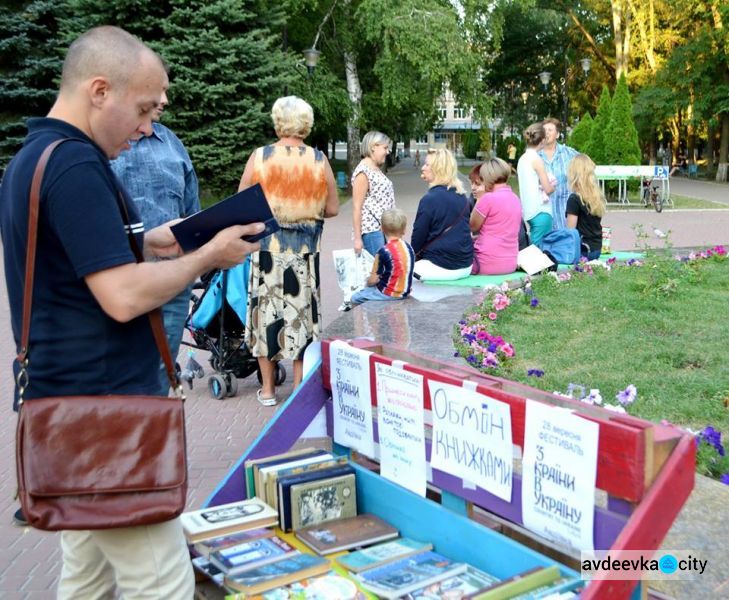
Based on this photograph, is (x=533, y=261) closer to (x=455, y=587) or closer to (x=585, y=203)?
(x=585, y=203)

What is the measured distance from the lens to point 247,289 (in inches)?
239

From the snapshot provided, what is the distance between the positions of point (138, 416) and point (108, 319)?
0.83 feet

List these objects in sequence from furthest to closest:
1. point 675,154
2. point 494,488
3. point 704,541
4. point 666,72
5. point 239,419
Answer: point 675,154 < point 666,72 < point 239,419 < point 704,541 < point 494,488

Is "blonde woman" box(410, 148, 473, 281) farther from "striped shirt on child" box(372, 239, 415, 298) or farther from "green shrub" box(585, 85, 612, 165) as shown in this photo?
"green shrub" box(585, 85, 612, 165)

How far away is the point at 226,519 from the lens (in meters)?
3.03

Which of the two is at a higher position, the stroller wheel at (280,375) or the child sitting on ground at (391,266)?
the child sitting on ground at (391,266)

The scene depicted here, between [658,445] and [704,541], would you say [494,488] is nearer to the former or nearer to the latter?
[658,445]

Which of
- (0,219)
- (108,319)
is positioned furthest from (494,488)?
(0,219)

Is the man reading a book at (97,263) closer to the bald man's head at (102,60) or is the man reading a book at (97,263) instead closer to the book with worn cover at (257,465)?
the bald man's head at (102,60)

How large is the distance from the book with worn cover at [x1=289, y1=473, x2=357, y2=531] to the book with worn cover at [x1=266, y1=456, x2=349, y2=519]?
86 mm

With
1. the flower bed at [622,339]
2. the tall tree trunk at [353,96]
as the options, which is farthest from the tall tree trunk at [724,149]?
the flower bed at [622,339]

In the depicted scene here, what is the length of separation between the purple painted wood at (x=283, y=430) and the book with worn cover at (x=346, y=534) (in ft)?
1.35

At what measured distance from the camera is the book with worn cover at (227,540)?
9.45 ft

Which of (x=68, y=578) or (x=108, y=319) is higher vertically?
(x=108, y=319)
